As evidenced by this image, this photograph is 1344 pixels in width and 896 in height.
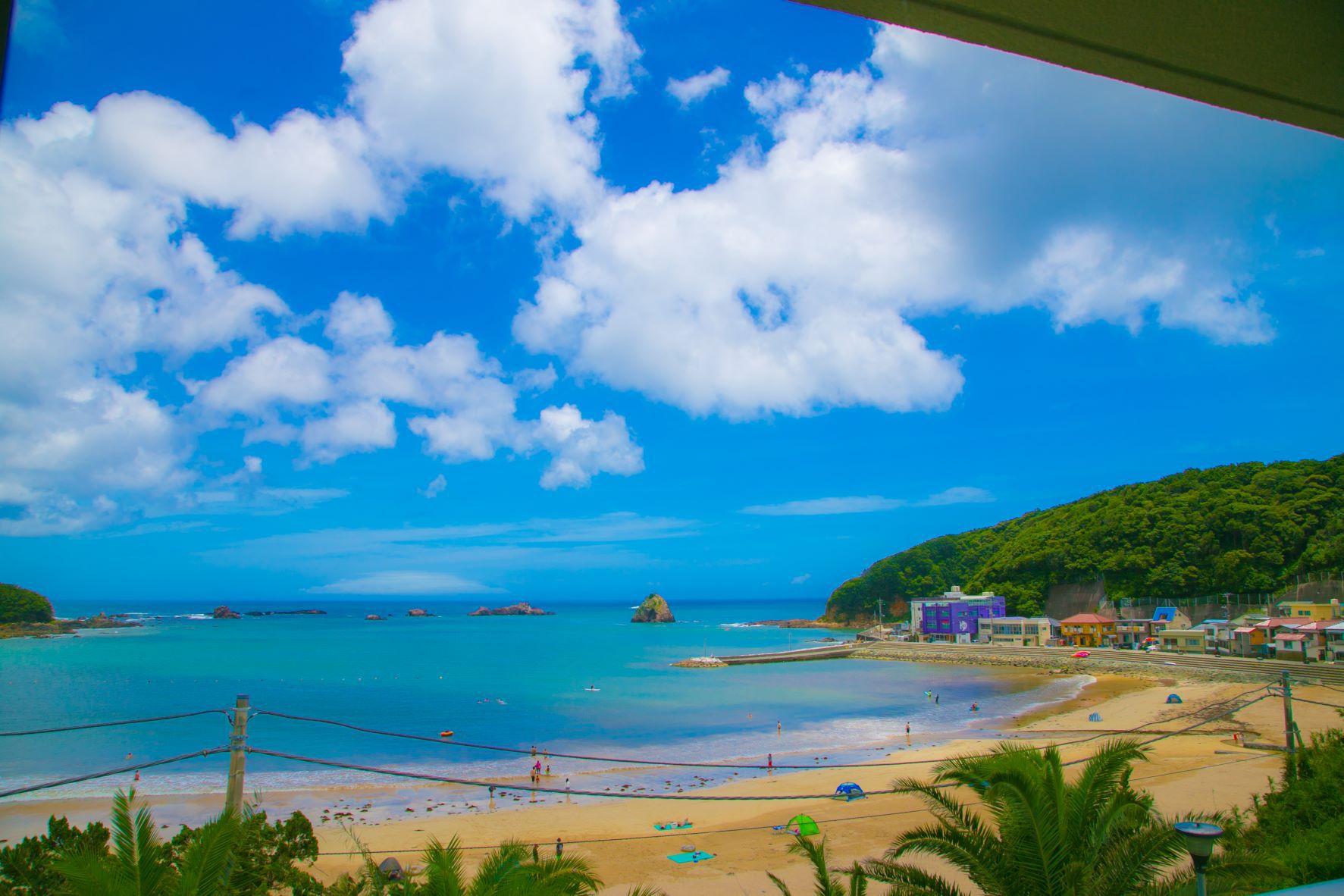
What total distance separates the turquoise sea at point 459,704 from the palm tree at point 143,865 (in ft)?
63.7

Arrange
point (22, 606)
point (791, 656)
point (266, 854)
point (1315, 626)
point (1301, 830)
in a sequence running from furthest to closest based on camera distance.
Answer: point (22, 606)
point (791, 656)
point (1315, 626)
point (1301, 830)
point (266, 854)

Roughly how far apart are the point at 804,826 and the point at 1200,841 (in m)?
13.9

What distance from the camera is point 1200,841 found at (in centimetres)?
394

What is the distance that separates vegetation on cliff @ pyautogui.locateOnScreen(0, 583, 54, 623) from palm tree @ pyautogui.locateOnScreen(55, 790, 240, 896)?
115370 millimetres

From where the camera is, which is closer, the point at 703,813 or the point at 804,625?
the point at 703,813

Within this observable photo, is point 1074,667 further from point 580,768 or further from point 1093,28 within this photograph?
point 1093,28

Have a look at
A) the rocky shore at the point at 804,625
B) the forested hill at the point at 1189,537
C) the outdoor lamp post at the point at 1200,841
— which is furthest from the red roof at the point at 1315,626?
the rocky shore at the point at 804,625

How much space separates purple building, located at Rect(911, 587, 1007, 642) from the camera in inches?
2623

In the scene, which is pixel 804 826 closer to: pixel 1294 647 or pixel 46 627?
pixel 1294 647

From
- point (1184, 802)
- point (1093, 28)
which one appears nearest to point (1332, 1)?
point (1093, 28)

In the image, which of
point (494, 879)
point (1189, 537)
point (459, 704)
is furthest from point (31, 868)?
point (1189, 537)

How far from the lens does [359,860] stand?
15.9 meters

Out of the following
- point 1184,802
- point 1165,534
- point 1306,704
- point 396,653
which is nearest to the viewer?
point 1184,802

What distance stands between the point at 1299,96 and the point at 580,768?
85.9ft
